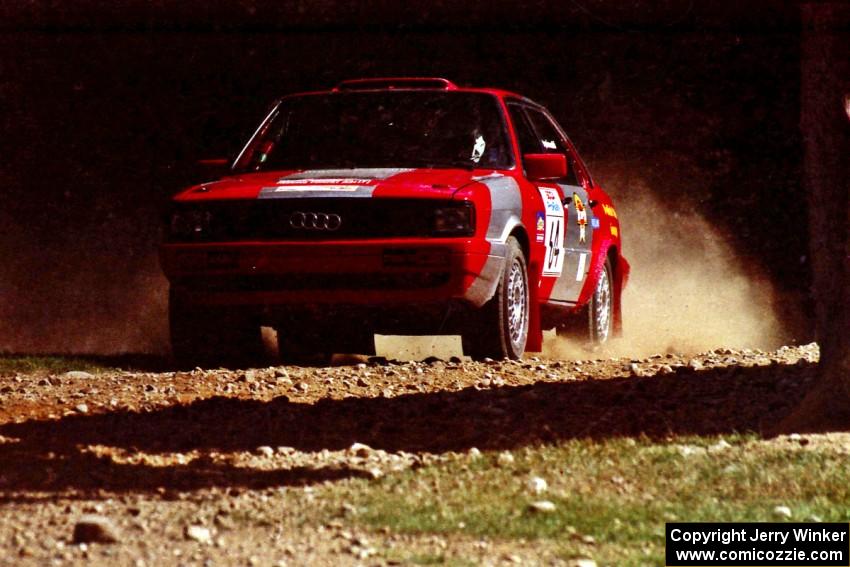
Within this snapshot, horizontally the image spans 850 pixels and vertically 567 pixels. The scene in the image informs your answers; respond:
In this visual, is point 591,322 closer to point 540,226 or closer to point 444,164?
point 540,226

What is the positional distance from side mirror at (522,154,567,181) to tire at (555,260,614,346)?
1.74 m

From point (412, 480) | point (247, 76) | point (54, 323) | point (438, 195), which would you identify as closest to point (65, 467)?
point (412, 480)

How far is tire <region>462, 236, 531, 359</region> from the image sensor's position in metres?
9.83

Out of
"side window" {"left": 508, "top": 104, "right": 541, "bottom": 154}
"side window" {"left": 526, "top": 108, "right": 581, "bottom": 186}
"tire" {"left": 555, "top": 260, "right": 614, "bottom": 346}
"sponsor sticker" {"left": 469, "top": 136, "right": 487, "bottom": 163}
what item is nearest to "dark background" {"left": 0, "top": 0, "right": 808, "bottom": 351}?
"tire" {"left": 555, "top": 260, "right": 614, "bottom": 346}

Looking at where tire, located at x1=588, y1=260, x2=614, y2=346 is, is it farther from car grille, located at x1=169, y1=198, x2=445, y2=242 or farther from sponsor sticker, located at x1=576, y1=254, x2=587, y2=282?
car grille, located at x1=169, y1=198, x2=445, y2=242

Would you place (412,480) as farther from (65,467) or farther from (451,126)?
(451,126)

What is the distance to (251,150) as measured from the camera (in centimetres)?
1062

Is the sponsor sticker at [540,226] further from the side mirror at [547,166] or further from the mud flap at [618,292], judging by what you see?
the mud flap at [618,292]

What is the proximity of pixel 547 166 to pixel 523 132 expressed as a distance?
874 mm

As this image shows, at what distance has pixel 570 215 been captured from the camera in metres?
11.2

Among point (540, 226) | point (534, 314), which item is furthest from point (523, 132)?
point (534, 314)

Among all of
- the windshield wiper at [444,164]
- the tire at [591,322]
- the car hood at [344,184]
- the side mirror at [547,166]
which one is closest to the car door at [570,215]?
the tire at [591,322]

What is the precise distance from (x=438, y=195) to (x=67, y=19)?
32.1ft

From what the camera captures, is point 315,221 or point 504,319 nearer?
point 315,221
